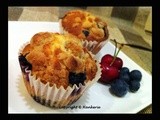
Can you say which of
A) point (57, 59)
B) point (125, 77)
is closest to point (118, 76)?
point (125, 77)

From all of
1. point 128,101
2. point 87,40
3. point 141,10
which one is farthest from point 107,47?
point 141,10

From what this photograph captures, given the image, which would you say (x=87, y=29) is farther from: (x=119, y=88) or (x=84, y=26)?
(x=119, y=88)

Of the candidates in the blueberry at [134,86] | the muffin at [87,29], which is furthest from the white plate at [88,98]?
the muffin at [87,29]

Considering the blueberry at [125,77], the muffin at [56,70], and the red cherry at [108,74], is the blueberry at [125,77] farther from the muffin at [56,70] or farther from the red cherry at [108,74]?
the muffin at [56,70]

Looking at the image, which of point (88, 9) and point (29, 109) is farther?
point (88, 9)

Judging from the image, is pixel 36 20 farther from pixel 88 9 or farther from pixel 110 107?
pixel 110 107

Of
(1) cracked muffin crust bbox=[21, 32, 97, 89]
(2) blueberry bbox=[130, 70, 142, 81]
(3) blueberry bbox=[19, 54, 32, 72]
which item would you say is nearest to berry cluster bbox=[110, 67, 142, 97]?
(2) blueberry bbox=[130, 70, 142, 81]
